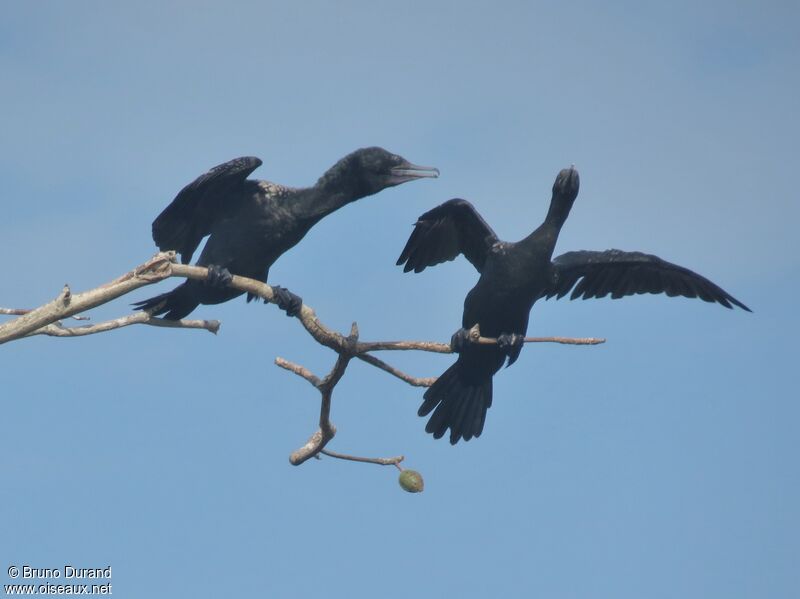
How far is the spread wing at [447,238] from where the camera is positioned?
12.2 metres

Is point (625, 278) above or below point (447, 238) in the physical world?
below

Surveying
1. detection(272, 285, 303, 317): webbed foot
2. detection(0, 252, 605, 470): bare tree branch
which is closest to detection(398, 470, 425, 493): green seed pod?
detection(0, 252, 605, 470): bare tree branch

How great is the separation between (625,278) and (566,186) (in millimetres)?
1405

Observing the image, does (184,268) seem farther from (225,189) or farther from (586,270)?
(586,270)

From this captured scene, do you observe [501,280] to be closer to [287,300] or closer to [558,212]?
[558,212]

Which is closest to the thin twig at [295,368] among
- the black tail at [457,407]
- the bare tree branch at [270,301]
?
the bare tree branch at [270,301]

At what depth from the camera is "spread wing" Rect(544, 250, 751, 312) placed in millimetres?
12062

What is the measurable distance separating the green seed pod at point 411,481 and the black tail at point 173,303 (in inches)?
99.6

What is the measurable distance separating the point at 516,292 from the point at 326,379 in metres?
2.08

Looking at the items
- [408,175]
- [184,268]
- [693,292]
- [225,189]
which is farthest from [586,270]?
[184,268]

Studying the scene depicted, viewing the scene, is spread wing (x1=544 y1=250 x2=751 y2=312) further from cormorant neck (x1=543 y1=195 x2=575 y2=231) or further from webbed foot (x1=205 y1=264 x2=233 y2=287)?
webbed foot (x1=205 y1=264 x2=233 y2=287)

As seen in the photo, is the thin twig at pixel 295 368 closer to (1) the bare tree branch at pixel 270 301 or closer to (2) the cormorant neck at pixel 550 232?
(1) the bare tree branch at pixel 270 301

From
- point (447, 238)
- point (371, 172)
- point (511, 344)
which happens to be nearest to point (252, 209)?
point (371, 172)

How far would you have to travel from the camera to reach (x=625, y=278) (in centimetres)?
1239
